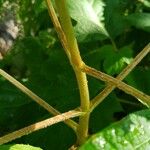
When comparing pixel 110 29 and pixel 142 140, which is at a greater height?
pixel 142 140

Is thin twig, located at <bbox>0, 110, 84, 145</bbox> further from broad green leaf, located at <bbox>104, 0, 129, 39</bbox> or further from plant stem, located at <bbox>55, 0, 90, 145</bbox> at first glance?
broad green leaf, located at <bbox>104, 0, 129, 39</bbox>

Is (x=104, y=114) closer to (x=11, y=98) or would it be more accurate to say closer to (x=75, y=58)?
(x=11, y=98)

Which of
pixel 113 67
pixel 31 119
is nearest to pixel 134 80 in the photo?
pixel 113 67

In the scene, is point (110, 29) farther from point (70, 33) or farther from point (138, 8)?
point (70, 33)

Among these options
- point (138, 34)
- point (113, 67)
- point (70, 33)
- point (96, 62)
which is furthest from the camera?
point (138, 34)

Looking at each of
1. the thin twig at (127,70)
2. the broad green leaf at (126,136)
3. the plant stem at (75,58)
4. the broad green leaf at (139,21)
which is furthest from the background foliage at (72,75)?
the broad green leaf at (126,136)

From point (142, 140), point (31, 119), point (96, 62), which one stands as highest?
point (142, 140)
